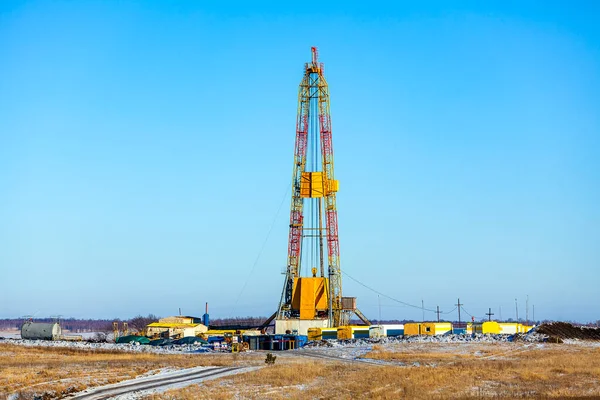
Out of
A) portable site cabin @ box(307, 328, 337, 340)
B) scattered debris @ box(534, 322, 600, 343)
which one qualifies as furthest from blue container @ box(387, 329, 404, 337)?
scattered debris @ box(534, 322, 600, 343)

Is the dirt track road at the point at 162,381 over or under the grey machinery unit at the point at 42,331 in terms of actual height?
under

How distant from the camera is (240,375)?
34.3 metres

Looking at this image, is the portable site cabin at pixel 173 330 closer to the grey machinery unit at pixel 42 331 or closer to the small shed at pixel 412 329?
the grey machinery unit at pixel 42 331

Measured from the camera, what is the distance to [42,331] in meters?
70.9

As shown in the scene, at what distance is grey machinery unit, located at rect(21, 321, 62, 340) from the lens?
70438 millimetres

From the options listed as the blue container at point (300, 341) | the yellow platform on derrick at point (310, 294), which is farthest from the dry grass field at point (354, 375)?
the yellow platform on derrick at point (310, 294)

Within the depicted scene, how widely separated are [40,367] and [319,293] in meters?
38.2

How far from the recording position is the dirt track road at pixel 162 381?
27.5 m

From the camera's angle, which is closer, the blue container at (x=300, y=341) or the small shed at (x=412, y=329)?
the blue container at (x=300, y=341)

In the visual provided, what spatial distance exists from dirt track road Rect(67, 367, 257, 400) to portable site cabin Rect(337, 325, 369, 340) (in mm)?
25947

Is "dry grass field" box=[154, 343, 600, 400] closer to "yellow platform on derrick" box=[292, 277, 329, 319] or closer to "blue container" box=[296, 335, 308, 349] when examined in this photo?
"blue container" box=[296, 335, 308, 349]

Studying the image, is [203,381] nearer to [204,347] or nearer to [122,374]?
[122,374]

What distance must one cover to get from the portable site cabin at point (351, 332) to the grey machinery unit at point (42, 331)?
29.3 m

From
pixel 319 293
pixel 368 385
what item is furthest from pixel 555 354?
pixel 319 293
